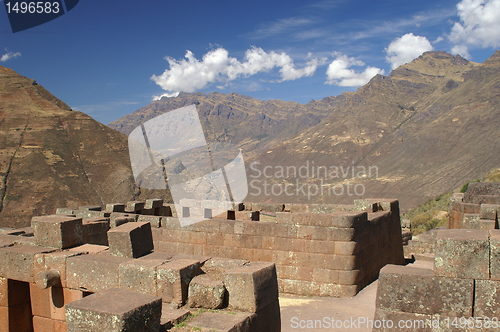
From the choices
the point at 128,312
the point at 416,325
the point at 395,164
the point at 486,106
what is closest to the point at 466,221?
the point at 416,325

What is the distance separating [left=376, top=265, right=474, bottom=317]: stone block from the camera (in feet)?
16.1

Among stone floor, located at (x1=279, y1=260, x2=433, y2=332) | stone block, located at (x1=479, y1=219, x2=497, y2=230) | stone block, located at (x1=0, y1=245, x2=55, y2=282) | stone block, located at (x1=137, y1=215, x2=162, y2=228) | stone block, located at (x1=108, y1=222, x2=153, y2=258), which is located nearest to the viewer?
stone block, located at (x1=108, y1=222, x2=153, y2=258)

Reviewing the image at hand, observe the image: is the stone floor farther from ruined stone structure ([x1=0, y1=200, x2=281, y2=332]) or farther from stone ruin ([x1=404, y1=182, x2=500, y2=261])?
stone ruin ([x1=404, y1=182, x2=500, y2=261])

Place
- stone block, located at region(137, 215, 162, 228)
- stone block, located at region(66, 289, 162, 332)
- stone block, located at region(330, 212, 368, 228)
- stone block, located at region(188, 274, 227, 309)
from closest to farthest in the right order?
stone block, located at region(66, 289, 162, 332) < stone block, located at region(188, 274, 227, 309) < stone block, located at region(330, 212, 368, 228) < stone block, located at region(137, 215, 162, 228)

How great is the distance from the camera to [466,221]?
12125 mm

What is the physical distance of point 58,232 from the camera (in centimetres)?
717

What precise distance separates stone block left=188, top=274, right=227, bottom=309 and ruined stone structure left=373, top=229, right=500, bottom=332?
2.15 m

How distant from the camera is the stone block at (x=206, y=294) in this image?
17.6 feet

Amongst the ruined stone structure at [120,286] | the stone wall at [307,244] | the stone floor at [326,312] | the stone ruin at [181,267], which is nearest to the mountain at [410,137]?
the stone wall at [307,244]

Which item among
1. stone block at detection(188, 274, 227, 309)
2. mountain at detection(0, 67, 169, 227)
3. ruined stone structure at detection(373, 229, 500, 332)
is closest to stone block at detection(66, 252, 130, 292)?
stone block at detection(188, 274, 227, 309)

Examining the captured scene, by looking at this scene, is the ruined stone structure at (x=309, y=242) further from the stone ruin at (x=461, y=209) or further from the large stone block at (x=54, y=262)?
the large stone block at (x=54, y=262)

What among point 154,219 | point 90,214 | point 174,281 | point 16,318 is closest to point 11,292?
point 16,318

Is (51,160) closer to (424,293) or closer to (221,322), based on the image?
(221,322)

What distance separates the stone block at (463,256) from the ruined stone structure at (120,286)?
2.30 meters
